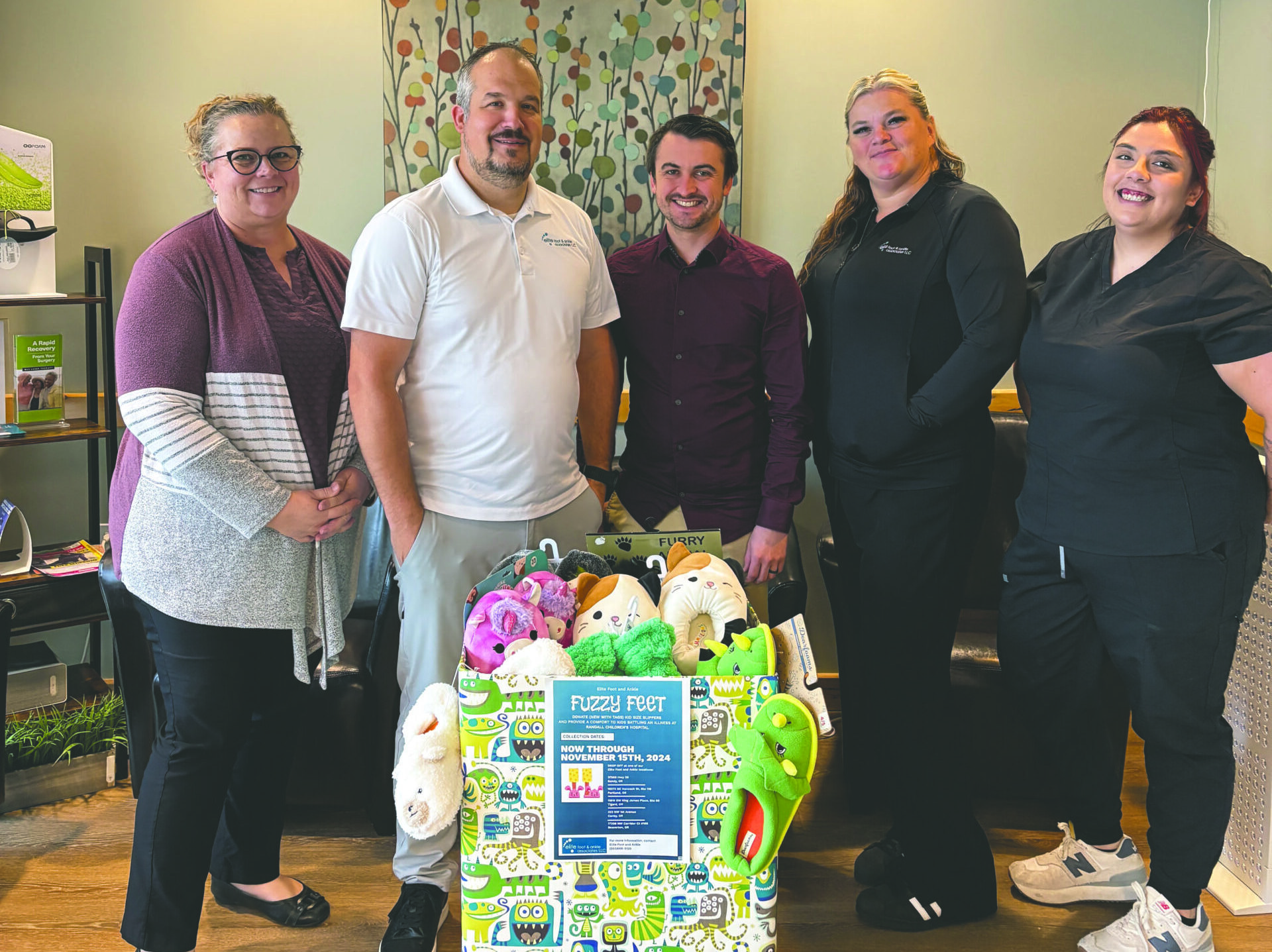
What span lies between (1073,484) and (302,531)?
1.48 meters

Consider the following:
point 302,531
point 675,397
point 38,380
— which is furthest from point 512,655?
point 38,380

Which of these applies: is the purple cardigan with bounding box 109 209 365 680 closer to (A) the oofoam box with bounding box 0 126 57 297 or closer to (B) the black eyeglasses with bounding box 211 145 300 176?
(B) the black eyeglasses with bounding box 211 145 300 176

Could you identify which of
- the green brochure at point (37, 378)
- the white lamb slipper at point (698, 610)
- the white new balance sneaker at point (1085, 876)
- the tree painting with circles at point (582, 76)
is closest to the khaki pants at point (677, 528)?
the white lamb slipper at point (698, 610)

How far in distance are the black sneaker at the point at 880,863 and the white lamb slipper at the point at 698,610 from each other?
1.04m

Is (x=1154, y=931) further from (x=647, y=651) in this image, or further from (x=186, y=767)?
(x=186, y=767)

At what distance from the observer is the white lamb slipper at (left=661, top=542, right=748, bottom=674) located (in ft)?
5.06

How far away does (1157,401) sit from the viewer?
→ 183cm

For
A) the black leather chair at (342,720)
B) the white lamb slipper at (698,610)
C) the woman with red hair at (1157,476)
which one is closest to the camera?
the white lamb slipper at (698,610)

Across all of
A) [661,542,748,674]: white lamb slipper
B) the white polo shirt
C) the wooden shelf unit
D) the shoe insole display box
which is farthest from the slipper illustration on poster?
the wooden shelf unit

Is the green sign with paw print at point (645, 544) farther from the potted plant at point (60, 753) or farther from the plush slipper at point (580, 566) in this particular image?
the potted plant at point (60, 753)

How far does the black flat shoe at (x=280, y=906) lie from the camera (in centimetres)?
217

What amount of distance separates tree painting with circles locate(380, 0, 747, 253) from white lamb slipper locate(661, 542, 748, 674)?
6.29 feet

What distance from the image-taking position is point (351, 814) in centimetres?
266

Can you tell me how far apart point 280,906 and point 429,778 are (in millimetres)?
1013
